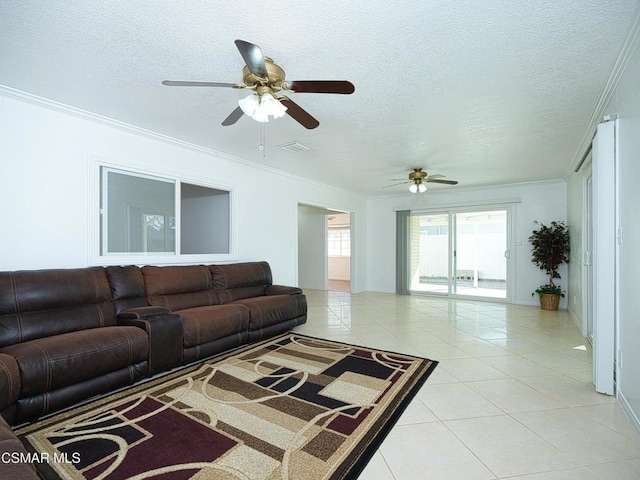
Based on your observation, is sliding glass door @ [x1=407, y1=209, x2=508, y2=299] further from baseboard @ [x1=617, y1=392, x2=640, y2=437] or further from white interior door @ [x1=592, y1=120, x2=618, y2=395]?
baseboard @ [x1=617, y1=392, x2=640, y2=437]

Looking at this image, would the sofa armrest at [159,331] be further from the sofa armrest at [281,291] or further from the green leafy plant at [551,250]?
the green leafy plant at [551,250]

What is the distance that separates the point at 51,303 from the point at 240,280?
208cm

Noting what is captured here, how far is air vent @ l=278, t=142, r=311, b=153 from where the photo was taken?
160 inches

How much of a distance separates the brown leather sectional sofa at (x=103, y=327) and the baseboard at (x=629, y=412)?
3274 millimetres

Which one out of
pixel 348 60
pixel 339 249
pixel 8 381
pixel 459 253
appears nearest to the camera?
pixel 8 381

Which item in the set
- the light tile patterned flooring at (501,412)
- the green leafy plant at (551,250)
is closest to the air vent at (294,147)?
the light tile patterned flooring at (501,412)

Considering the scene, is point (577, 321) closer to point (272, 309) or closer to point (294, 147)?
point (272, 309)

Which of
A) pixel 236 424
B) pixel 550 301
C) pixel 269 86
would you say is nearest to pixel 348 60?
pixel 269 86

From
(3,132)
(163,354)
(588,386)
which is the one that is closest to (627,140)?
(588,386)

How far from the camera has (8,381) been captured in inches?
73.8

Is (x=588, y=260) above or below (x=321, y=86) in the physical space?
below

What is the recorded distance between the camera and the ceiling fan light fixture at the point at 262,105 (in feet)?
7.01

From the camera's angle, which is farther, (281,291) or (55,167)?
(281,291)

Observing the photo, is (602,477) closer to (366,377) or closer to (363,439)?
(363,439)
